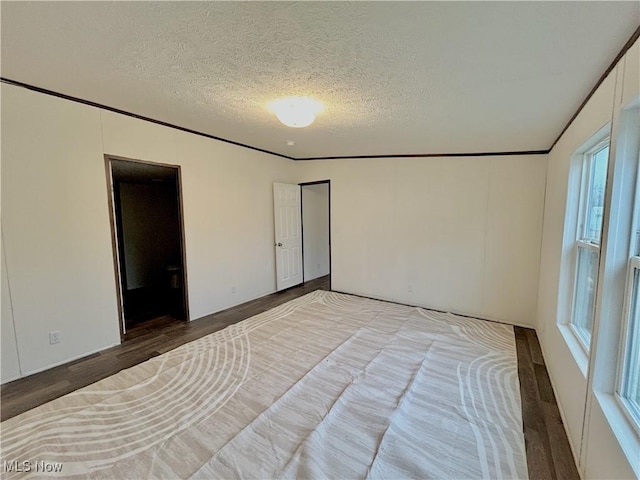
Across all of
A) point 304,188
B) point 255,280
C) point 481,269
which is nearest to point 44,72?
point 255,280

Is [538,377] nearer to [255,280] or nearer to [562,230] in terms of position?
[562,230]

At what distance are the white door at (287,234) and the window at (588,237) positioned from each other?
4.07 meters

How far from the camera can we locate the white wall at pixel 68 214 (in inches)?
96.4

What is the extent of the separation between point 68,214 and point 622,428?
13.7 feet

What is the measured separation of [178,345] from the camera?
3215 millimetres

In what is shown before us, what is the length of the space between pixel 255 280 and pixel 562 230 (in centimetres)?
409

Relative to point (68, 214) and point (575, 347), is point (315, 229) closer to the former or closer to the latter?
point (68, 214)

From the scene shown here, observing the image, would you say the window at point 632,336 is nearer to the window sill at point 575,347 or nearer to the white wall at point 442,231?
the window sill at point 575,347

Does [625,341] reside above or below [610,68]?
below

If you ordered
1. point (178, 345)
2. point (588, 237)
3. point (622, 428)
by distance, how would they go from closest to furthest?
point (622, 428) < point (588, 237) < point (178, 345)

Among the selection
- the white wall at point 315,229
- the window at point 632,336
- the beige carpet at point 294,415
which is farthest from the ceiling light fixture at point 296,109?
the white wall at point 315,229

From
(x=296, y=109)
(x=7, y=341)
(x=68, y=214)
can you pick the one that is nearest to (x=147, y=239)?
(x=68, y=214)

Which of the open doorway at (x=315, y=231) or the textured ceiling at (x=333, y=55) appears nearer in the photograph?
the textured ceiling at (x=333, y=55)

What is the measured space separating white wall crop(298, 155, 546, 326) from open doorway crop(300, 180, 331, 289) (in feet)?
2.44
